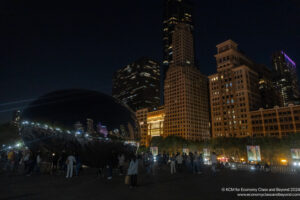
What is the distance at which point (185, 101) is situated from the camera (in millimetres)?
138250

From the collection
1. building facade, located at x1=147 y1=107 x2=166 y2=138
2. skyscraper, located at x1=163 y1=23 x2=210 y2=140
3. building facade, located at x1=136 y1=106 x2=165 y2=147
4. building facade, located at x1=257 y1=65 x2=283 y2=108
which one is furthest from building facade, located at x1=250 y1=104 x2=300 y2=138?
building facade, located at x1=136 y1=106 x2=165 y2=147

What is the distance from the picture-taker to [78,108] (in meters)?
10.9

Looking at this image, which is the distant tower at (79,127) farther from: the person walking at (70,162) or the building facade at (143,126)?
the building facade at (143,126)

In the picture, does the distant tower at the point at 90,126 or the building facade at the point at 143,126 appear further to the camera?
the building facade at the point at 143,126

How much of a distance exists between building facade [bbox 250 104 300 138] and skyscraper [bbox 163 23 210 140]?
132ft

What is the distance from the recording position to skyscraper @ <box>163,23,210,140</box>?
137 m

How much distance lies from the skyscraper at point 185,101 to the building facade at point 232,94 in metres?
17.0

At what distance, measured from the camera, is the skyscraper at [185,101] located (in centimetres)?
13725

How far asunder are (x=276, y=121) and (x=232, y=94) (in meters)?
27.4

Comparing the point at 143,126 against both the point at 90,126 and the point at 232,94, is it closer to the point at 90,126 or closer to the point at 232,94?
the point at 232,94

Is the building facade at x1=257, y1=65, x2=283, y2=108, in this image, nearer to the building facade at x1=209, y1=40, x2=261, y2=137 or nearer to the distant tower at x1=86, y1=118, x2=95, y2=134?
the building facade at x1=209, y1=40, x2=261, y2=137

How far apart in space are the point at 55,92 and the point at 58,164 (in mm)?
6220

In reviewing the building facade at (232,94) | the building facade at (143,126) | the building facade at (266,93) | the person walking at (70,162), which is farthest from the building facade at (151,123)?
the person walking at (70,162)

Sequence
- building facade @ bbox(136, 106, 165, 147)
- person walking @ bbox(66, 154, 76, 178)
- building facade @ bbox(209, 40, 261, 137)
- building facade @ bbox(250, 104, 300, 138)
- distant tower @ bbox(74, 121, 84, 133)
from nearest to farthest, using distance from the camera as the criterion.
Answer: distant tower @ bbox(74, 121, 84, 133), person walking @ bbox(66, 154, 76, 178), building facade @ bbox(250, 104, 300, 138), building facade @ bbox(209, 40, 261, 137), building facade @ bbox(136, 106, 165, 147)
